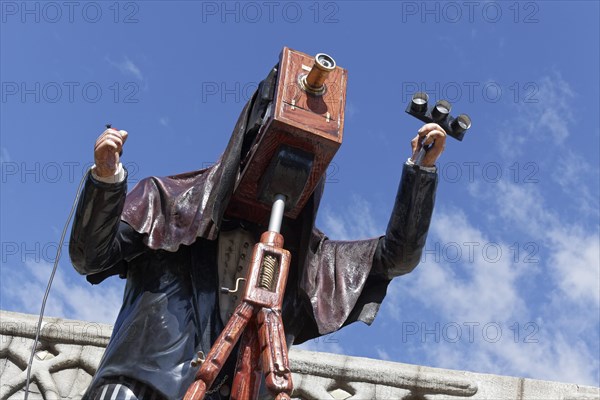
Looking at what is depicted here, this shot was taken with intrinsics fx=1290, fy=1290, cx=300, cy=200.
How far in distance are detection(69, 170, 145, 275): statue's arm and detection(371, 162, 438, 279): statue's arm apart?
41.8 inches

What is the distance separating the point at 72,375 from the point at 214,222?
1892 mm

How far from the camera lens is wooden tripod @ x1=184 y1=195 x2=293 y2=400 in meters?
4.25

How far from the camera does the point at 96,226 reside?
4.73m

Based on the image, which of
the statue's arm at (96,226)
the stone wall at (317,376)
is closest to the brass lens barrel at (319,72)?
the statue's arm at (96,226)

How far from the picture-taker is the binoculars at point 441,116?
4824mm

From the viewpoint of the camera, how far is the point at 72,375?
6449 millimetres

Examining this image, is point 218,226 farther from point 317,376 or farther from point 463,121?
point 317,376

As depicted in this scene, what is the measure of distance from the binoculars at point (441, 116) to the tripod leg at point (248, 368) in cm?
104

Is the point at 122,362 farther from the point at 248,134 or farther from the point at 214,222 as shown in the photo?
the point at 248,134

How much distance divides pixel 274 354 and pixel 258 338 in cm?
12

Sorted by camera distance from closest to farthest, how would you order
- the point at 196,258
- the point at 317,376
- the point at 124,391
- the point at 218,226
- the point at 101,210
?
the point at 124,391 < the point at 101,210 < the point at 218,226 < the point at 196,258 < the point at 317,376

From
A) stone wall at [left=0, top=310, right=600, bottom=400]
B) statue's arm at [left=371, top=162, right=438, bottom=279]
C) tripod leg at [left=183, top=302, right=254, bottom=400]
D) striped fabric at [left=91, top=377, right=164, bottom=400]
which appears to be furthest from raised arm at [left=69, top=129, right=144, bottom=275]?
stone wall at [left=0, top=310, right=600, bottom=400]

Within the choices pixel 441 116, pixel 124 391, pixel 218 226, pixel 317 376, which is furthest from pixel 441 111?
pixel 317 376

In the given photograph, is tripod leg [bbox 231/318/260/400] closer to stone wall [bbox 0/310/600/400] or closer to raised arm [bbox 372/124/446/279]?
raised arm [bbox 372/124/446/279]
